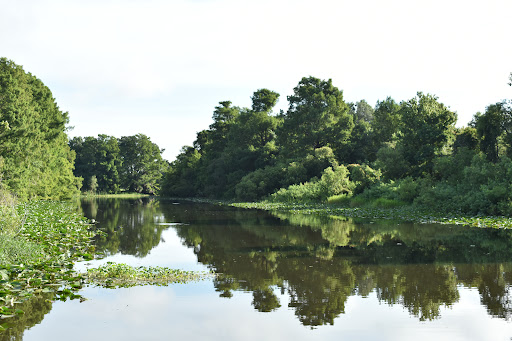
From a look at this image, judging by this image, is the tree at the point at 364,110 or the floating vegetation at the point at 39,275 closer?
the floating vegetation at the point at 39,275

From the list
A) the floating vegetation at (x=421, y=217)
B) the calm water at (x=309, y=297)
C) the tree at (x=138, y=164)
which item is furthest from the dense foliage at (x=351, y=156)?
the tree at (x=138, y=164)

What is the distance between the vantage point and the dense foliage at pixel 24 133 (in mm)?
34438

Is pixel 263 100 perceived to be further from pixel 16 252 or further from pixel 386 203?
pixel 16 252

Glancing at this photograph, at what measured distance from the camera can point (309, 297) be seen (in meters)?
9.83

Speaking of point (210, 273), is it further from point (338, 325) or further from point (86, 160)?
point (86, 160)

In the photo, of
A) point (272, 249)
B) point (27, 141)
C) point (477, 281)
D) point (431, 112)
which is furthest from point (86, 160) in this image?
point (477, 281)

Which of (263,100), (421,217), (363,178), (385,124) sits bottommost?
(421,217)

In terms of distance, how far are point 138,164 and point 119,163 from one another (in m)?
5.06

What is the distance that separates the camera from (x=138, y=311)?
9.02 meters

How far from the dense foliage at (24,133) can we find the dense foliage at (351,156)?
75.0 ft

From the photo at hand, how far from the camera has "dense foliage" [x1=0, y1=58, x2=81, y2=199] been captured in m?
34.4

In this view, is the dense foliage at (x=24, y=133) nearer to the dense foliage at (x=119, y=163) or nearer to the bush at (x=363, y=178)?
the bush at (x=363, y=178)

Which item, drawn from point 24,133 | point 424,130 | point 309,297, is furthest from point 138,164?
point 309,297

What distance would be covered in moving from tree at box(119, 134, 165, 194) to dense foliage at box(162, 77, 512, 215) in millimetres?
31052
